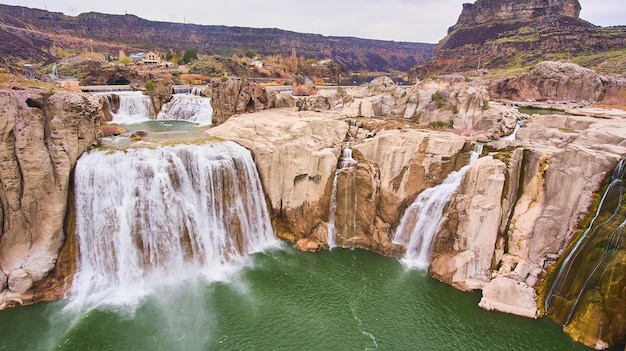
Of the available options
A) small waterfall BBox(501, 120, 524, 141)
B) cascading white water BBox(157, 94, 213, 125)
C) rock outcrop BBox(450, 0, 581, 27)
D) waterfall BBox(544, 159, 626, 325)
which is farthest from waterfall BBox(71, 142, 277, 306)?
rock outcrop BBox(450, 0, 581, 27)

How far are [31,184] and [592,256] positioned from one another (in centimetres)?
2666

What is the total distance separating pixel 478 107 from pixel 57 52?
104 m

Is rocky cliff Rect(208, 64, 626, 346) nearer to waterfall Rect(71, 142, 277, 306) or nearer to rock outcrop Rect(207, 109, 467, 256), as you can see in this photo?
rock outcrop Rect(207, 109, 467, 256)

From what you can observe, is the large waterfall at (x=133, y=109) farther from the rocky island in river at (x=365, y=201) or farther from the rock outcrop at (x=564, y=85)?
the rock outcrop at (x=564, y=85)

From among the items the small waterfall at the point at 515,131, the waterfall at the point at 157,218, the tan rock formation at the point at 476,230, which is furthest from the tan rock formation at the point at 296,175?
the small waterfall at the point at 515,131

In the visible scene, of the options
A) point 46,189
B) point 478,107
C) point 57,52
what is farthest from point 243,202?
point 57,52

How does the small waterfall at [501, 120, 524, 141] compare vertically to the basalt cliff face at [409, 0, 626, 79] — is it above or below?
below

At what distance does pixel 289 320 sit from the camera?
18.2m

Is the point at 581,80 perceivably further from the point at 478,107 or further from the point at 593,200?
the point at 593,200

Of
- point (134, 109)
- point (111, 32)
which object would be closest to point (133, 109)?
point (134, 109)

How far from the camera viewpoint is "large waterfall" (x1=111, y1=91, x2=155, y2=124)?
39062 millimetres

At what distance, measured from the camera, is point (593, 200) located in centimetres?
1853

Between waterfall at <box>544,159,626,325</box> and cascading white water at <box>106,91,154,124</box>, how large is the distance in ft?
124

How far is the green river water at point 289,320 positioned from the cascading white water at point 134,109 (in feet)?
81.1
